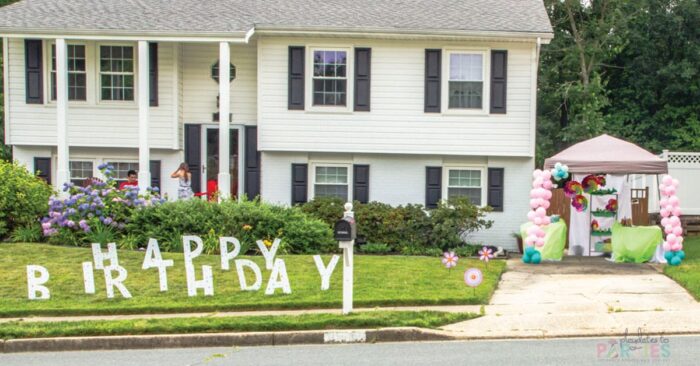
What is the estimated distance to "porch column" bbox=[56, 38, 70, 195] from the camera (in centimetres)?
1920

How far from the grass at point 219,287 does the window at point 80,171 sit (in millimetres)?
5041

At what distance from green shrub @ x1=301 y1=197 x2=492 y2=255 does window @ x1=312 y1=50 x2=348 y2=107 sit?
269 cm

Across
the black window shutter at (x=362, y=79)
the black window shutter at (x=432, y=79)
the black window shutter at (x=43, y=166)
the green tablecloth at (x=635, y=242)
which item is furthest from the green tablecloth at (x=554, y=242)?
the black window shutter at (x=43, y=166)

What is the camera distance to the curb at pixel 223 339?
34.0ft

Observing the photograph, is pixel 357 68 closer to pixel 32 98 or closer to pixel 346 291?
pixel 32 98

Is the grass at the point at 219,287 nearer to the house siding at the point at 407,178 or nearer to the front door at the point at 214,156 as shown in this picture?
the house siding at the point at 407,178

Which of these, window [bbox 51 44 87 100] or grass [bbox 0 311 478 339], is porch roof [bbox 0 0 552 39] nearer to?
window [bbox 51 44 87 100]

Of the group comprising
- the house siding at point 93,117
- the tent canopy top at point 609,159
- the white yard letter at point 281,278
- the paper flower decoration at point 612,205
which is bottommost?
the white yard letter at point 281,278

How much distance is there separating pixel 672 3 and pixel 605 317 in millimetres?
21736

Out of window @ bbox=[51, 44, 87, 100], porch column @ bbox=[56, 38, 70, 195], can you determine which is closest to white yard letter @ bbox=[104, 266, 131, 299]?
porch column @ bbox=[56, 38, 70, 195]

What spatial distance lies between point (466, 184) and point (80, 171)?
9343mm

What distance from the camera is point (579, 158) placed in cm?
1716

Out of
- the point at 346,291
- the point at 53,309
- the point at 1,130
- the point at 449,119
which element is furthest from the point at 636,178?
the point at 1,130

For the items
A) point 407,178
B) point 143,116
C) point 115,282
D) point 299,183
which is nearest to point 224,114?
point 143,116
